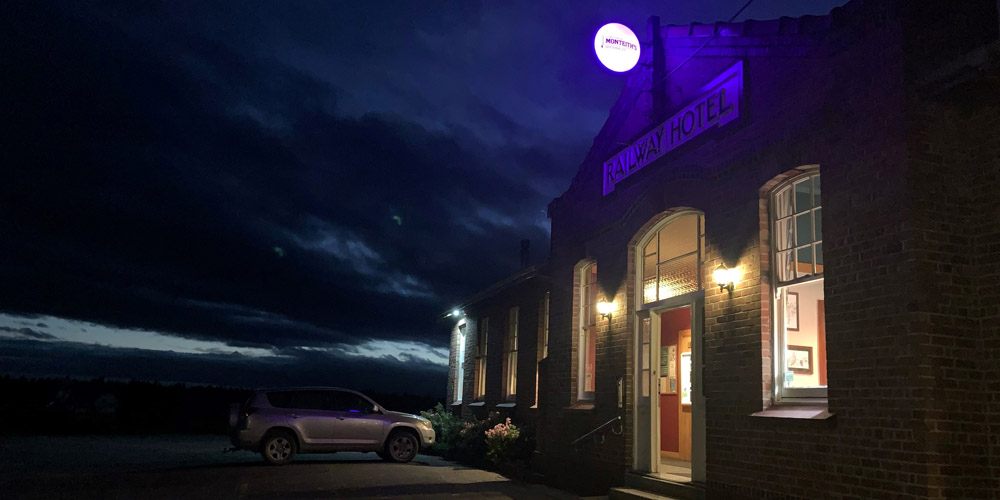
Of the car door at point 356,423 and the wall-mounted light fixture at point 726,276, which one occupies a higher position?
the wall-mounted light fixture at point 726,276

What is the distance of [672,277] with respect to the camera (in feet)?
33.0

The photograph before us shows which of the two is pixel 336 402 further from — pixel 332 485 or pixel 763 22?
pixel 763 22

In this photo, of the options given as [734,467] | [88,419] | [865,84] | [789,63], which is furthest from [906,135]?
[88,419]

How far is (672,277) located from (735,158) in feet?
6.92

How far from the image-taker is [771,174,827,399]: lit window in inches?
301

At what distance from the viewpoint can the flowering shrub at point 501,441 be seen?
542 inches

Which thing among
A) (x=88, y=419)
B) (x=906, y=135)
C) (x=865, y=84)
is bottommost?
(x=88, y=419)

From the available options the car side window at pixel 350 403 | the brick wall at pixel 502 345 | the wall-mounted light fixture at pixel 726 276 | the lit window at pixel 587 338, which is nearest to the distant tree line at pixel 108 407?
the brick wall at pixel 502 345

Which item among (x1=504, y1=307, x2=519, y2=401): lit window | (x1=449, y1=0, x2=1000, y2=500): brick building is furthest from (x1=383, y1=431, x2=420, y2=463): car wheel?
(x1=449, y1=0, x2=1000, y2=500): brick building

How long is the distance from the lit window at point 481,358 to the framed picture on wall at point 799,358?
448 inches

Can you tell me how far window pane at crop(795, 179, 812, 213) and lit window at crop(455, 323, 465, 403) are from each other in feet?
44.1

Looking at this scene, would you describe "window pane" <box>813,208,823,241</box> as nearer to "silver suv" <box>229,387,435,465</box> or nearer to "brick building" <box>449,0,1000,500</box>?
"brick building" <box>449,0,1000,500</box>

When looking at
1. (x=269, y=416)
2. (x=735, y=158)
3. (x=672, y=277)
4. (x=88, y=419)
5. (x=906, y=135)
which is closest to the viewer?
(x=906, y=135)

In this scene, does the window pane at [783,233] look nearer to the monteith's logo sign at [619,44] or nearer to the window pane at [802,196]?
the window pane at [802,196]
